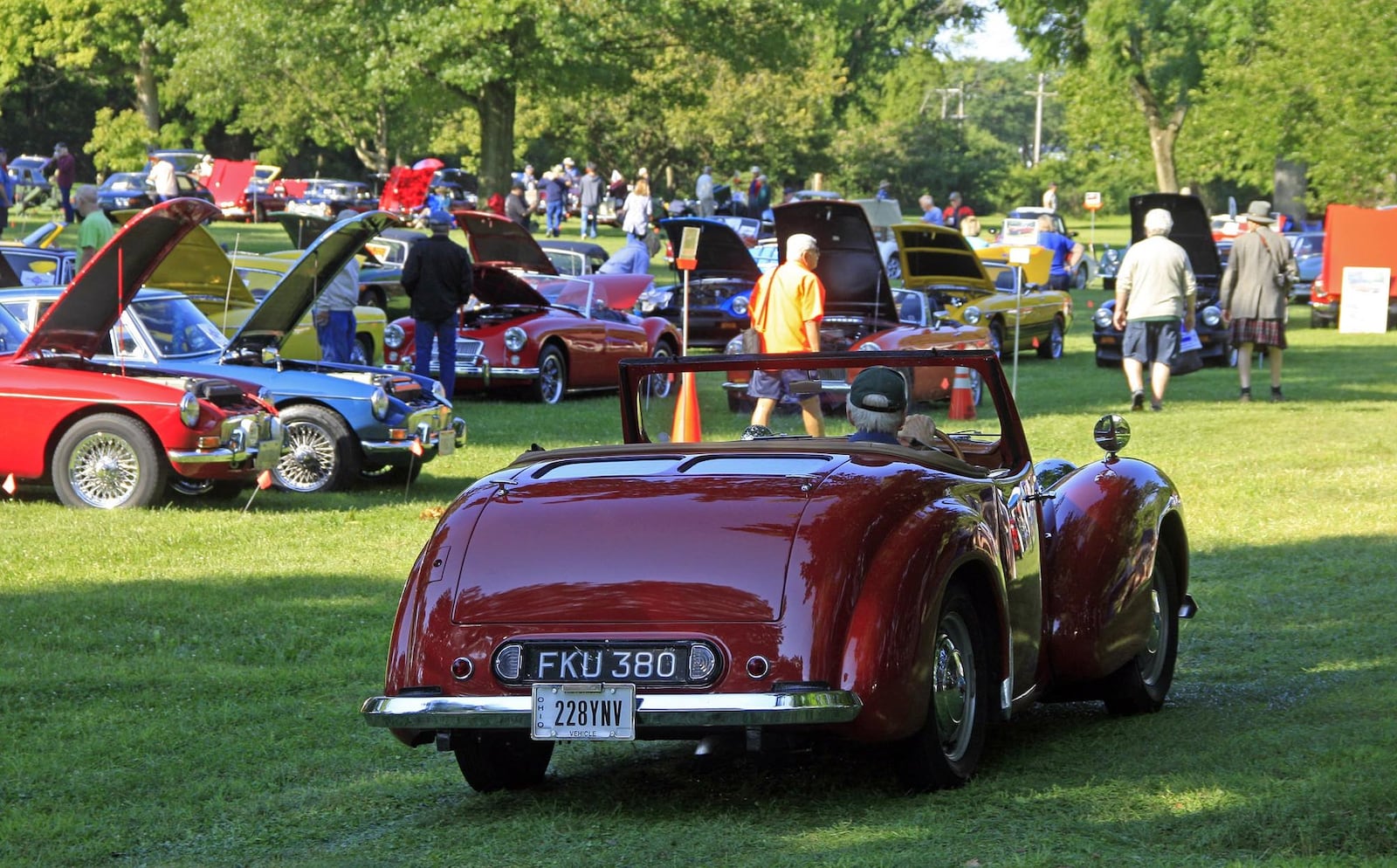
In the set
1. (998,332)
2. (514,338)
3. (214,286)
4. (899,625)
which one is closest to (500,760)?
(899,625)

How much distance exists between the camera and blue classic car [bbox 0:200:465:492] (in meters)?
13.7

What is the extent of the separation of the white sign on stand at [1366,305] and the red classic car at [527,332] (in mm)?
15251

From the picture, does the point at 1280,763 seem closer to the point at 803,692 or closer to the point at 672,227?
the point at 803,692

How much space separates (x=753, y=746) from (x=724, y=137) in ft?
200

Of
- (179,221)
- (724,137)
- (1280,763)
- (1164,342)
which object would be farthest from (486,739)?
(724,137)

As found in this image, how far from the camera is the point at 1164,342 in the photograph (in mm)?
18109

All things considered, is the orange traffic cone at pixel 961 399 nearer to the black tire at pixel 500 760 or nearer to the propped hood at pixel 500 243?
the black tire at pixel 500 760

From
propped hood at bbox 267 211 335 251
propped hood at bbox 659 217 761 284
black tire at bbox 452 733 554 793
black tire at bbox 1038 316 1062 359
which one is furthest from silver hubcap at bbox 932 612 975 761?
black tire at bbox 1038 316 1062 359

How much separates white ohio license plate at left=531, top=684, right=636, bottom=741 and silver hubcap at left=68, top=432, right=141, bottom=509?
8.17 metres

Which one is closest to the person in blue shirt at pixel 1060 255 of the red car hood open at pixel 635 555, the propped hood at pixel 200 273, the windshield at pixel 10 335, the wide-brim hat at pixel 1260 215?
the wide-brim hat at pixel 1260 215

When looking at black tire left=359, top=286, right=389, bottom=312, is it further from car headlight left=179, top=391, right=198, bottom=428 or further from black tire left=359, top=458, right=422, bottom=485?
car headlight left=179, top=391, right=198, bottom=428

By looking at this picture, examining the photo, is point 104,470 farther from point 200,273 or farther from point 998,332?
point 998,332

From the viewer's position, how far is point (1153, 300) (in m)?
18.0

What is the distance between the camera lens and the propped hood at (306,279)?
14.4 metres
